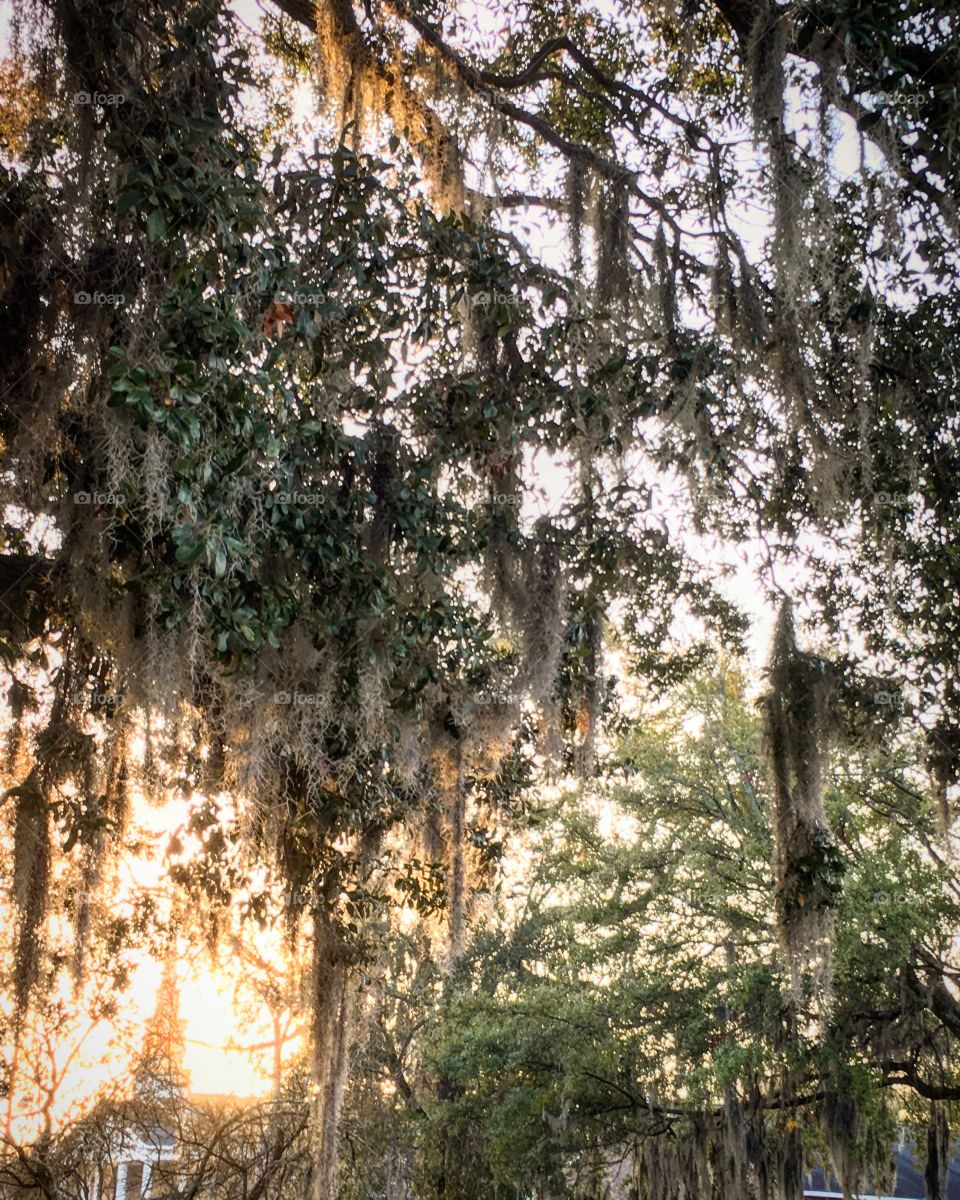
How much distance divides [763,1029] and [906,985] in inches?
48.0

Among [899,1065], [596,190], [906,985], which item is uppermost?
[596,190]

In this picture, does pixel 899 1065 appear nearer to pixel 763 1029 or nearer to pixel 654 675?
pixel 763 1029

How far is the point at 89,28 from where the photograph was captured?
344cm

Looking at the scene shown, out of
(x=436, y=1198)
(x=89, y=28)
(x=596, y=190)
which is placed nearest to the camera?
(x=89, y=28)

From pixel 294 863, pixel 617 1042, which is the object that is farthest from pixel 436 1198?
pixel 294 863
